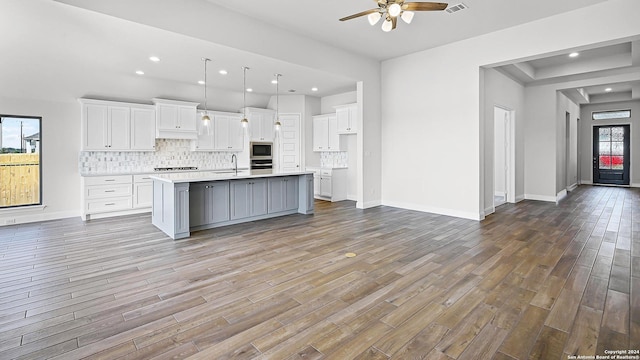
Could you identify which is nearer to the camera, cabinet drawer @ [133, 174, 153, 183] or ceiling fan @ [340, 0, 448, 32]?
ceiling fan @ [340, 0, 448, 32]

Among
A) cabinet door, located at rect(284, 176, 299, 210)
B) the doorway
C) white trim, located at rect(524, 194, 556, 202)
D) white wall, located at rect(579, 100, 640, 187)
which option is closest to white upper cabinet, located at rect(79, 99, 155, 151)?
cabinet door, located at rect(284, 176, 299, 210)

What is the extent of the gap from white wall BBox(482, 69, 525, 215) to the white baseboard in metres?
8.13

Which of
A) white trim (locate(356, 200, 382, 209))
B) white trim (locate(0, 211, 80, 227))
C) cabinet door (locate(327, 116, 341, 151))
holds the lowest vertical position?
white trim (locate(0, 211, 80, 227))

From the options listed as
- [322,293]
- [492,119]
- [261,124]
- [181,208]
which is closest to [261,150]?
[261,124]

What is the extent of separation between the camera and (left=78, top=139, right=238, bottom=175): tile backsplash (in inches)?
255

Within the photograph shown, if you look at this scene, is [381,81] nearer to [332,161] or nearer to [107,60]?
[332,161]

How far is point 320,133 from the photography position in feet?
28.0

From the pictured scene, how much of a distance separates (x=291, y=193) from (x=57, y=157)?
182 inches

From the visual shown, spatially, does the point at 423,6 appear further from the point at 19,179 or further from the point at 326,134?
the point at 19,179

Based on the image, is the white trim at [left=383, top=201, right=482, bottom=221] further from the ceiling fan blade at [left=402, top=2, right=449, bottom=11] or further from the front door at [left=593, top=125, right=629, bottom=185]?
the front door at [left=593, top=125, right=629, bottom=185]

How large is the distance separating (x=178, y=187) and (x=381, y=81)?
486cm

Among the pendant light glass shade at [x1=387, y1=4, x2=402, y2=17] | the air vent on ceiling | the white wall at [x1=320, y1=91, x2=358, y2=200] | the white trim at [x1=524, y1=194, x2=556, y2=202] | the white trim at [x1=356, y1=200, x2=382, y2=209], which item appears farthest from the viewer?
the white wall at [x1=320, y1=91, x2=358, y2=200]

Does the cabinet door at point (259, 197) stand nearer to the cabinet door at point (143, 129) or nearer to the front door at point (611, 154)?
the cabinet door at point (143, 129)

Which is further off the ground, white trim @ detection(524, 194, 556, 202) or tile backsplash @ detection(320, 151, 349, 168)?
tile backsplash @ detection(320, 151, 349, 168)
